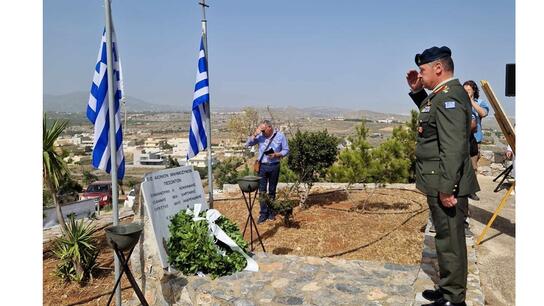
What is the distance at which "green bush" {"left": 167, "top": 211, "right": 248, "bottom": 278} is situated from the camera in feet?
12.8

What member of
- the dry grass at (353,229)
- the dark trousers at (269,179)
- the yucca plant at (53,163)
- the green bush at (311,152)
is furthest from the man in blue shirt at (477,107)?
the yucca plant at (53,163)

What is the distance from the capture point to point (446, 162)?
2705 millimetres

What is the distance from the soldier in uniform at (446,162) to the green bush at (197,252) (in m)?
1.95

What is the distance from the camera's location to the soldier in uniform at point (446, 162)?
271 cm

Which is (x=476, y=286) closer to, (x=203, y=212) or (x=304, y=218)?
(x=203, y=212)

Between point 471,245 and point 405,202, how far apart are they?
413 centimetres

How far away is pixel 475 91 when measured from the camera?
4.96 metres

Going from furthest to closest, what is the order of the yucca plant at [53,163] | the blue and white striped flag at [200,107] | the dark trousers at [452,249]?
the blue and white striped flag at [200,107], the yucca plant at [53,163], the dark trousers at [452,249]

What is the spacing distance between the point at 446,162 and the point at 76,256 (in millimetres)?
4561

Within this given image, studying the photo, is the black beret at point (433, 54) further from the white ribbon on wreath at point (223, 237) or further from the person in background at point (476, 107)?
the white ribbon on wreath at point (223, 237)

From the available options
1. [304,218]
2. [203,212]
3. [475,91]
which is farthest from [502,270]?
[304,218]

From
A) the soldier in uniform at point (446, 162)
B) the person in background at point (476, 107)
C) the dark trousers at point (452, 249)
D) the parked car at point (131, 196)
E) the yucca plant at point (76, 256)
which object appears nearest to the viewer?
the soldier in uniform at point (446, 162)

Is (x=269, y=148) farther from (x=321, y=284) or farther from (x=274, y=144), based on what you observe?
(x=321, y=284)

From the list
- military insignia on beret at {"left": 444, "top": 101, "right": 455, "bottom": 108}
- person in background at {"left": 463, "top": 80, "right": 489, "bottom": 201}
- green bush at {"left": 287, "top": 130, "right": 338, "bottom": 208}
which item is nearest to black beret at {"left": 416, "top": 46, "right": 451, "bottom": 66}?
military insignia on beret at {"left": 444, "top": 101, "right": 455, "bottom": 108}
